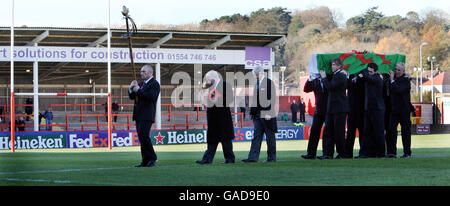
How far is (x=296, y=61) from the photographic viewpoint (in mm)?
110125

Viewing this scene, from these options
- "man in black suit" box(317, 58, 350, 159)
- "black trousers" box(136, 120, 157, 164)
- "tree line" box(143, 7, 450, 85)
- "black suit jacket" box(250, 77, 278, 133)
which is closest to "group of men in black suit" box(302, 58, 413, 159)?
"man in black suit" box(317, 58, 350, 159)

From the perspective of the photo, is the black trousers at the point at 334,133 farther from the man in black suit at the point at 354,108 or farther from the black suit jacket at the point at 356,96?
the black suit jacket at the point at 356,96

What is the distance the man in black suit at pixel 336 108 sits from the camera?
14781 mm

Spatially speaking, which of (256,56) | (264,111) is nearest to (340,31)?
(256,56)

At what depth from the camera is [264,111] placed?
1430cm

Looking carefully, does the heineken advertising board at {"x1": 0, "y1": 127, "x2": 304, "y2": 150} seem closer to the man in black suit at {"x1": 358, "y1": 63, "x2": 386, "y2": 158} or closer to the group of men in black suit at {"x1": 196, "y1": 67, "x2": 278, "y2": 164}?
the group of men in black suit at {"x1": 196, "y1": 67, "x2": 278, "y2": 164}

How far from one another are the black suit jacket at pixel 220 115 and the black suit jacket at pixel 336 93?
86.9 inches

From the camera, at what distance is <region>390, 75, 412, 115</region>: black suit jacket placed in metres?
15.6

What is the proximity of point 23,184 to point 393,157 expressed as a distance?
27.6 ft

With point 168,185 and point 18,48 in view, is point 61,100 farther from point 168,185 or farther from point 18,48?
point 168,185

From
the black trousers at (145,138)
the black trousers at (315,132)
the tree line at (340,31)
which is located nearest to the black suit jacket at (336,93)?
the black trousers at (315,132)

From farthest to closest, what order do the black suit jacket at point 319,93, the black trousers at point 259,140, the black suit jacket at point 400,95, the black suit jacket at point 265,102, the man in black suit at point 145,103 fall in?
the black suit jacket at point 400,95 → the black suit jacket at point 319,93 → the black trousers at point 259,140 → the black suit jacket at point 265,102 → the man in black suit at point 145,103

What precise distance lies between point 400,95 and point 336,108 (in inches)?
66.7
